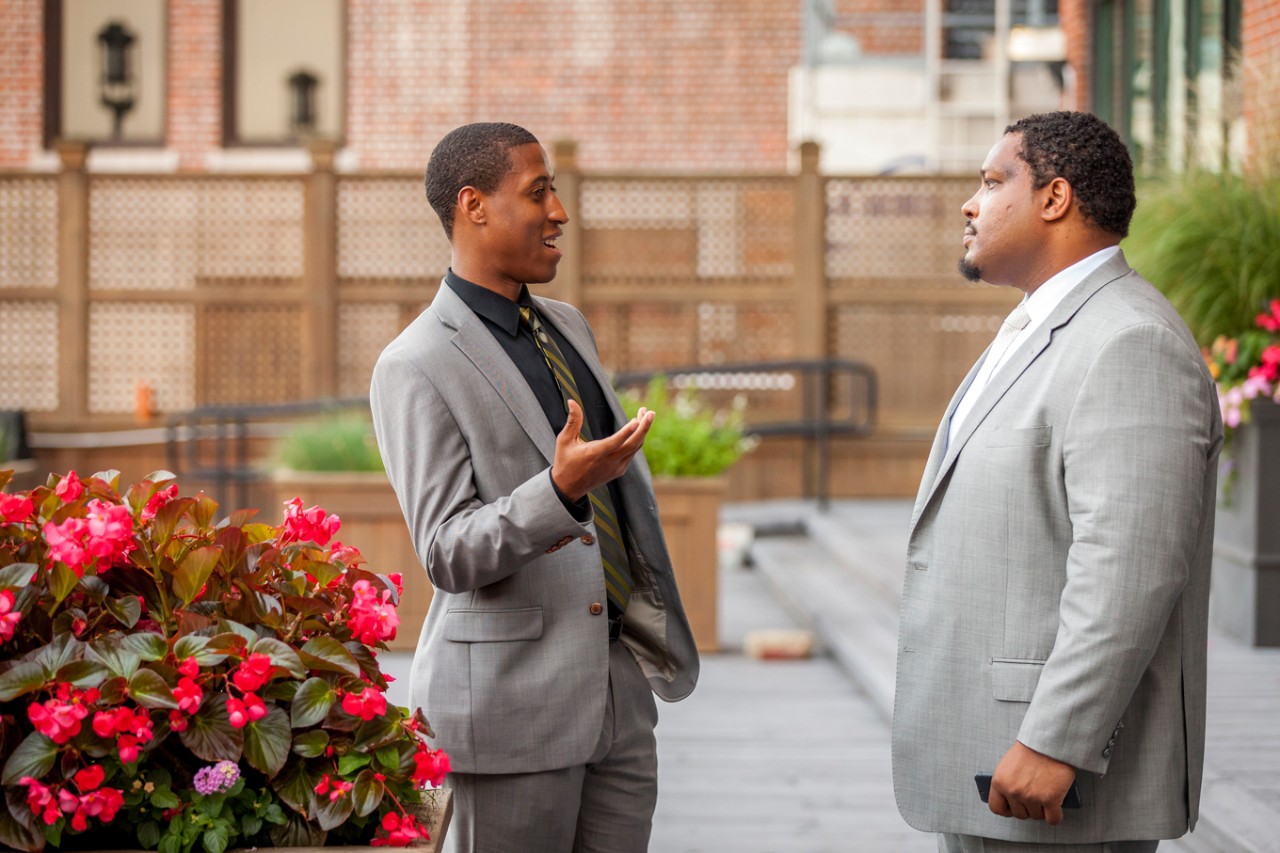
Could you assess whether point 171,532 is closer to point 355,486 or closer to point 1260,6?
point 355,486

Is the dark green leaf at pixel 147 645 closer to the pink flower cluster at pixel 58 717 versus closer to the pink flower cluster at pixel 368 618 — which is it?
the pink flower cluster at pixel 58 717

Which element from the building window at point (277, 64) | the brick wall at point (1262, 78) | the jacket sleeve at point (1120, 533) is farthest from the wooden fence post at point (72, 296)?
the jacket sleeve at point (1120, 533)

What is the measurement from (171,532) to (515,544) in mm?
511

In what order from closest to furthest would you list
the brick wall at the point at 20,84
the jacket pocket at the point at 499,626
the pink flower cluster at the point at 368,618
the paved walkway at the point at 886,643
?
the pink flower cluster at the point at 368,618 → the jacket pocket at the point at 499,626 → the paved walkway at the point at 886,643 → the brick wall at the point at 20,84

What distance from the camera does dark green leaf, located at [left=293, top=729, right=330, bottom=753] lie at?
5.74 ft

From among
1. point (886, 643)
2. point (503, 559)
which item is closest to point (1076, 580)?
point (503, 559)

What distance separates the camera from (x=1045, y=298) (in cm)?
216

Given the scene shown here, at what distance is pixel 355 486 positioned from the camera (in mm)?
7145

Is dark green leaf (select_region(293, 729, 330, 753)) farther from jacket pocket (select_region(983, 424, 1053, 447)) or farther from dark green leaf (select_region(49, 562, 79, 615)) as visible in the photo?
jacket pocket (select_region(983, 424, 1053, 447))

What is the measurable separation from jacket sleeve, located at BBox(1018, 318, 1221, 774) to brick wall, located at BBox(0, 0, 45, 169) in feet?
48.3

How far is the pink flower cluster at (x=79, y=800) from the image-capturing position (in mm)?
1654

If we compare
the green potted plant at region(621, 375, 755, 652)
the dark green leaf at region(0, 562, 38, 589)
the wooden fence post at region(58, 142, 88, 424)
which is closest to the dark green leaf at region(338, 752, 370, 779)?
the dark green leaf at region(0, 562, 38, 589)

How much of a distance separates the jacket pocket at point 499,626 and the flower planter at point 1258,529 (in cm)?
432

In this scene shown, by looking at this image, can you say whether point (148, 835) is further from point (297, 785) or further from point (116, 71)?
point (116, 71)
